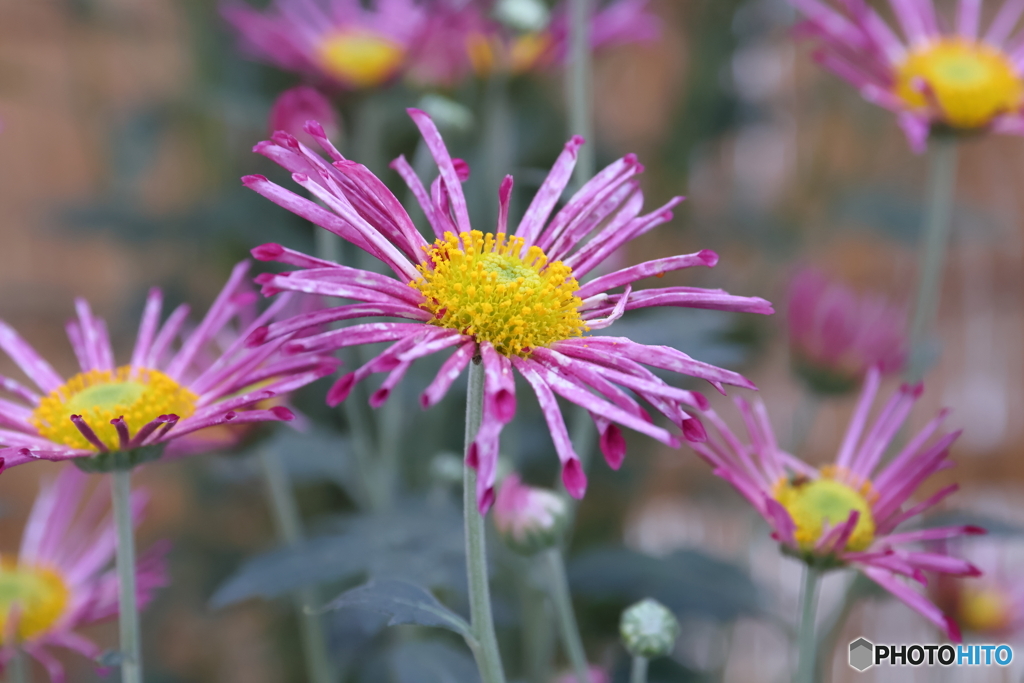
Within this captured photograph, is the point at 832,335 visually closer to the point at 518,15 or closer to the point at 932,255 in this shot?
the point at 932,255

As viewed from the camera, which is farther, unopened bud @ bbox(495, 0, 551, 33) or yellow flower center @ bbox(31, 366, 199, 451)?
unopened bud @ bbox(495, 0, 551, 33)

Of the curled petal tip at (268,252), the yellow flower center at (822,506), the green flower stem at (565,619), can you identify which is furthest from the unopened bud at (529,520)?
the curled petal tip at (268,252)

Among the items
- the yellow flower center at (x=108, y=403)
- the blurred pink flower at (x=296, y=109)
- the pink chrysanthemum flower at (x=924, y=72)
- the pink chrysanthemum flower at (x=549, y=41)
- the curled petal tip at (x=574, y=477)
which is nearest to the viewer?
the curled petal tip at (x=574, y=477)

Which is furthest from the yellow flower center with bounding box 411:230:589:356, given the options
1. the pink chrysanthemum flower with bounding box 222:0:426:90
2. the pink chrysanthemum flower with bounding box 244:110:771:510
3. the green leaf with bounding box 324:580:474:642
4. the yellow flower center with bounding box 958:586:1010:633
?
the yellow flower center with bounding box 958:586:1010:633

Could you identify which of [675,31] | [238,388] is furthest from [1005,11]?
[238,388]

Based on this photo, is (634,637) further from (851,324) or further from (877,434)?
(851,324)

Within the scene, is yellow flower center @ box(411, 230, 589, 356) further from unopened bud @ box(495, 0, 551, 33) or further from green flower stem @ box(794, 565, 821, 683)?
unopened bud @ box(495, 0, 551, 33)

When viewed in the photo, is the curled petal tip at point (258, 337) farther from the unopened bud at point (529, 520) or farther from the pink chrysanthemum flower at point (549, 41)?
the pink chrysanthemum flower at point (549, 41)
